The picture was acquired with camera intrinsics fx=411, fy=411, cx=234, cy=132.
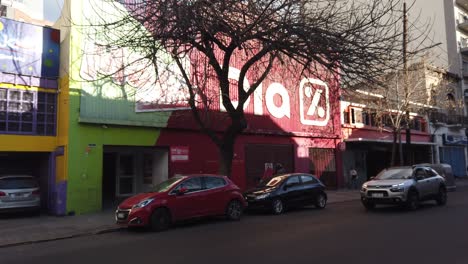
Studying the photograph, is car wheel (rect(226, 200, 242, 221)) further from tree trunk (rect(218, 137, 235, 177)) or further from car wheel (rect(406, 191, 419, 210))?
car wheel (rect(406, 191, 419, 210))

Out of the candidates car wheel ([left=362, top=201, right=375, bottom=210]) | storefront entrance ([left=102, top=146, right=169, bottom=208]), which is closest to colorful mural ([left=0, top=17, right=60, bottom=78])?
storefront entrance ([left=102, top=146, right=169, bottom=208])

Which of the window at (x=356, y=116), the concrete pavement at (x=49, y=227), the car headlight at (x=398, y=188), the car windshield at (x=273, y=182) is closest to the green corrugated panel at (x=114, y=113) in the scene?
the concrete pavement at (x=49, y=227)

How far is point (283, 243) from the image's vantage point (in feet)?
28.7

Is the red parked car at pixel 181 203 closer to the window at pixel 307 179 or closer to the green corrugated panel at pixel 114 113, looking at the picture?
the window at pixel 307 179

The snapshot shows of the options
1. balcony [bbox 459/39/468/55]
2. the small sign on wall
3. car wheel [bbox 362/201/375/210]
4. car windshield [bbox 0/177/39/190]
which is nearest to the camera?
car windshield [bbox 0/177/39/190]

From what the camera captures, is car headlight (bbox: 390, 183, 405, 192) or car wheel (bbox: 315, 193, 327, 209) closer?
car headlight (bbox: 390, 183, 405, 192)

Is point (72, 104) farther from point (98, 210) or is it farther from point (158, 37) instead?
point (158, 37)

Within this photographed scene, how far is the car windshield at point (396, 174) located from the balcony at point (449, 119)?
843 inches

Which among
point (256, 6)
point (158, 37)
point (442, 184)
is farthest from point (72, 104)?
point (442, 184)

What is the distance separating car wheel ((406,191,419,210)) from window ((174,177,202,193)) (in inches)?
278

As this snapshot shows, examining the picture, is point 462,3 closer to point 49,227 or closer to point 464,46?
point 464,46

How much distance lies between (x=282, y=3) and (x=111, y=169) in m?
13.1

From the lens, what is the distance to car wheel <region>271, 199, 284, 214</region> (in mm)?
14336

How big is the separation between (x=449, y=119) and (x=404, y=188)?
27.2 m
